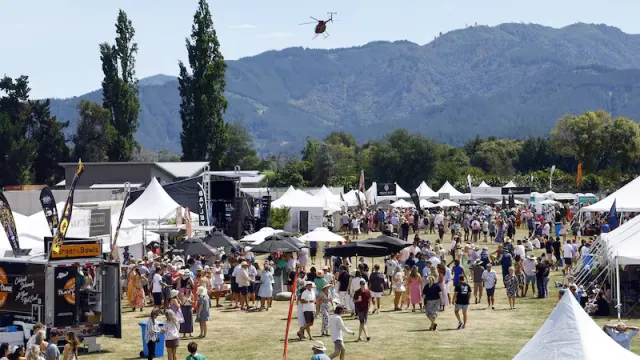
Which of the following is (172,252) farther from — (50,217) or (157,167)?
(157,167)

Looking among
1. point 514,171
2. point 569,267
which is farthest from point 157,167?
point 514,171

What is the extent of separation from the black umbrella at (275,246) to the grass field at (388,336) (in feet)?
9.81

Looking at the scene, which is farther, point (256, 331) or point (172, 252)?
point (172, 252)

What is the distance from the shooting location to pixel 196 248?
2592 cm

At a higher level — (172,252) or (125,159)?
(125,159)

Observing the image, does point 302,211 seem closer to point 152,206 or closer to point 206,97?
point 152,206

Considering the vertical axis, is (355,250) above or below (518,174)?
below

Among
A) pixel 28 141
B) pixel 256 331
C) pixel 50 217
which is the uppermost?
pixel 28 141

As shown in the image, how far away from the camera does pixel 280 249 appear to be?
26281mm

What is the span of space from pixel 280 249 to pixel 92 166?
29226 millimetres

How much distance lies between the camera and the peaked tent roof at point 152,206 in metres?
32.0

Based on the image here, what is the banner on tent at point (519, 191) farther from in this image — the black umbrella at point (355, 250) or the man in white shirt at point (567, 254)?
the black umbrella at point (355, 250)

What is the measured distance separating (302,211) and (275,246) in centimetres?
1996

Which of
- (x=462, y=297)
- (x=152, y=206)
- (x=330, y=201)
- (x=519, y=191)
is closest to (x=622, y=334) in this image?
(x=462, y=297)
